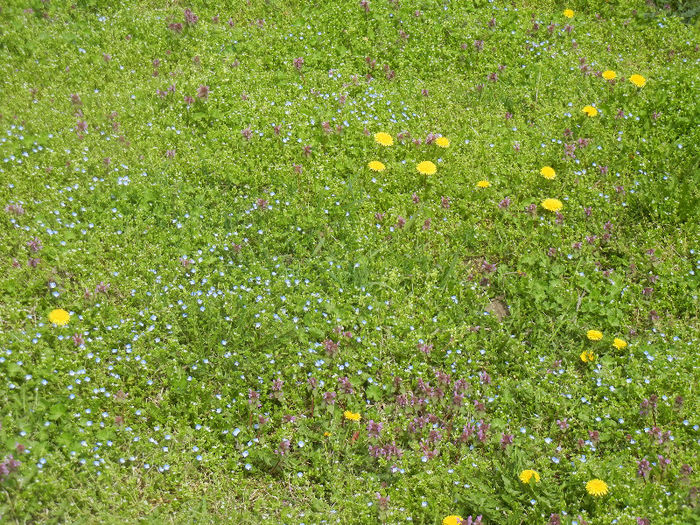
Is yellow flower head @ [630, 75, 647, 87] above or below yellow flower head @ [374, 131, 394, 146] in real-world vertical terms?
above

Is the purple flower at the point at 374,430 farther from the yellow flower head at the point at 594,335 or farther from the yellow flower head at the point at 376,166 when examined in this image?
the yellow flower head at the point at 376,166

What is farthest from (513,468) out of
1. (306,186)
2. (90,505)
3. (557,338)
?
(306,186)

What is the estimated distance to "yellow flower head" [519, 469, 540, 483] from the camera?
458 centimetres

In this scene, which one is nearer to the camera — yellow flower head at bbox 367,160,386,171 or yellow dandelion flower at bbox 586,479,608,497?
yellow dandelion flower at bbox 586,479,608,497

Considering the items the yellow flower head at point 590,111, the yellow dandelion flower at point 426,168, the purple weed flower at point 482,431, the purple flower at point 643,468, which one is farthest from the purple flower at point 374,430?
the yellow flower head at point 590,111

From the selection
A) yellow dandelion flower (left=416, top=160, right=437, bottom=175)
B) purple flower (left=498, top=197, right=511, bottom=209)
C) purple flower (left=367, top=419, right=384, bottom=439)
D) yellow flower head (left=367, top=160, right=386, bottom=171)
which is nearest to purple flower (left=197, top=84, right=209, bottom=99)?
yellow flower head (left=367, top=160, right=386, bottom=171)

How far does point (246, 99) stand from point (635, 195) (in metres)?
4.18

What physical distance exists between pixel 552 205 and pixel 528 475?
2.91 metres

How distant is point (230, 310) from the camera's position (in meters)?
5.49

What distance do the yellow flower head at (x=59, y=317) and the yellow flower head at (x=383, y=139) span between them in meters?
3.48

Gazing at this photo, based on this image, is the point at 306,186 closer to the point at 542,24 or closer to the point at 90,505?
the point at 90,505

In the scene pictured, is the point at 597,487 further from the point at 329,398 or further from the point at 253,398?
the point at 253,398

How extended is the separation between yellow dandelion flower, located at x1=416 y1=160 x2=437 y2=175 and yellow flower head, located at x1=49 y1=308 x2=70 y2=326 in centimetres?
353

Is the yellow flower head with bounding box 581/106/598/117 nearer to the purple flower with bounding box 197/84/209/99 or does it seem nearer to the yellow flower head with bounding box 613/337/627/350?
the yellow flower head with bounding box 613/337/627/350
